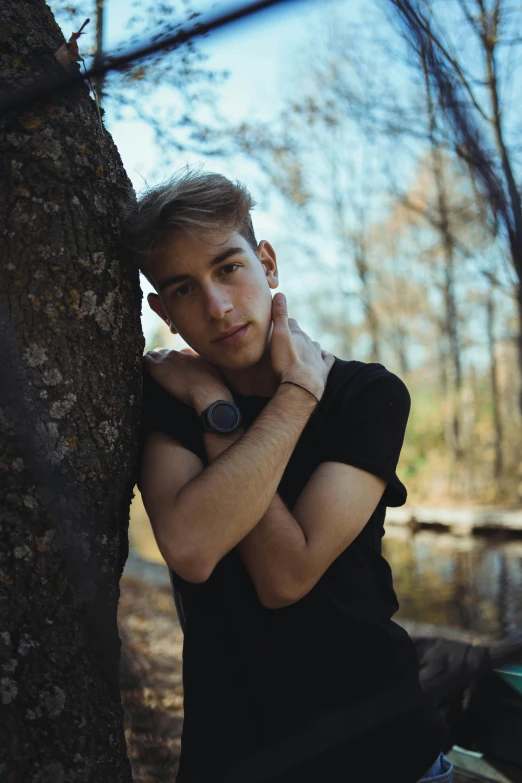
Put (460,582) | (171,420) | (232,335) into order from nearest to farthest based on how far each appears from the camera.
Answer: (171,420), (232,335), (460,582)

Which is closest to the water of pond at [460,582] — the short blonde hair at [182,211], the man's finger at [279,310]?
the man's finger at [279,310]

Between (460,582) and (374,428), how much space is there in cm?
672

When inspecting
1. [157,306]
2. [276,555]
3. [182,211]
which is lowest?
[276,555]

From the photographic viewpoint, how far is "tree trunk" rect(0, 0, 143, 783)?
1.30 m

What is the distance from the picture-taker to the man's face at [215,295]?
69.2 inches

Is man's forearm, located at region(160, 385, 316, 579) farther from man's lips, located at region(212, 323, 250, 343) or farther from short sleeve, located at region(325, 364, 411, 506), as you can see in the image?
man's lips, located at region(212, 323, 250, 343)

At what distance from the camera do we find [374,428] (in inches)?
62.1

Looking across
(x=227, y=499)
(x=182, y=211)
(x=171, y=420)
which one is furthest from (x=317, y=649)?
(x=182, y=211)

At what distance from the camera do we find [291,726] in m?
1.41

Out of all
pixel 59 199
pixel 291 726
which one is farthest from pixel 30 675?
pixel 59 199

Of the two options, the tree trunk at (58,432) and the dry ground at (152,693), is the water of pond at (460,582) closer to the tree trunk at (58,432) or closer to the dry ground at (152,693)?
the dry ground at (152,693)

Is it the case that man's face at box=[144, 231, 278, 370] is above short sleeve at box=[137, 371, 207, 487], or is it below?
above

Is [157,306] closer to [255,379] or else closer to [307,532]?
[255,379]

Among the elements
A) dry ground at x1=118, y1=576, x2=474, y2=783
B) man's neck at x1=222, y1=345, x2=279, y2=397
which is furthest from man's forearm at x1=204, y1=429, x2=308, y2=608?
dry ground at x1=118, y1=576, x2=474, y2=783
